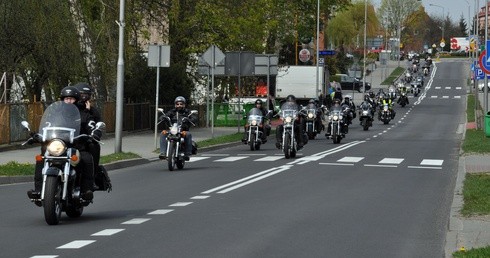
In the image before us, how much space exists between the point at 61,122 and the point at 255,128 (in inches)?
911

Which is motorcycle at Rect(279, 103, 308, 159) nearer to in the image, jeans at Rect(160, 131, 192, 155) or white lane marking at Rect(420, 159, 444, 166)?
white lane marking at Rect(420, 159, 444, 166)

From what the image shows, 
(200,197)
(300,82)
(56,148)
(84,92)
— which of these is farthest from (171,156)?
(300,82)

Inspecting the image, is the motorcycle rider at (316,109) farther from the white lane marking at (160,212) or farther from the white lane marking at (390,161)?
the white lane marking at (160,212)

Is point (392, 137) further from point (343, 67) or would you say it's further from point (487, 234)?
point (343, 67)

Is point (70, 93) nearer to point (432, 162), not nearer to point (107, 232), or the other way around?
point (107, 232)

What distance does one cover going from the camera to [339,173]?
1064 inches

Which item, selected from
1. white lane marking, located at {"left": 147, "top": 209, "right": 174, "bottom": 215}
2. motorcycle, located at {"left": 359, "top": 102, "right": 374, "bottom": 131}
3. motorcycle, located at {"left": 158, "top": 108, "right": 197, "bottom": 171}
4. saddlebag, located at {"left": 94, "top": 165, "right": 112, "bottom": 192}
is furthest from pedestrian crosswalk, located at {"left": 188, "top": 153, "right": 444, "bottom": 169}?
motorcycle, located at {"left": 359, "top": 102, "right": 374, "bottom": 131}

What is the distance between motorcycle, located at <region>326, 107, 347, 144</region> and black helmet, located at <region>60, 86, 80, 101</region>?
29.5 meters

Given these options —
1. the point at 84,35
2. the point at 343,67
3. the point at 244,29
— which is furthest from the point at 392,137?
the point at 343,67

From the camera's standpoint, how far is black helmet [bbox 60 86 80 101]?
15938 mm

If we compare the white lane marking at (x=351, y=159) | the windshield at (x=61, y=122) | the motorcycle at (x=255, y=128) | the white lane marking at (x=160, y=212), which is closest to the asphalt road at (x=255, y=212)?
the white lane marking at (x=160, y=212)

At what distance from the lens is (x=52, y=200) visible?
14.7 metres

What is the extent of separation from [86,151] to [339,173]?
1172 centimetres

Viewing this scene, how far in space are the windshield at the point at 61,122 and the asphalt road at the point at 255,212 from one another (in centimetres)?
103
